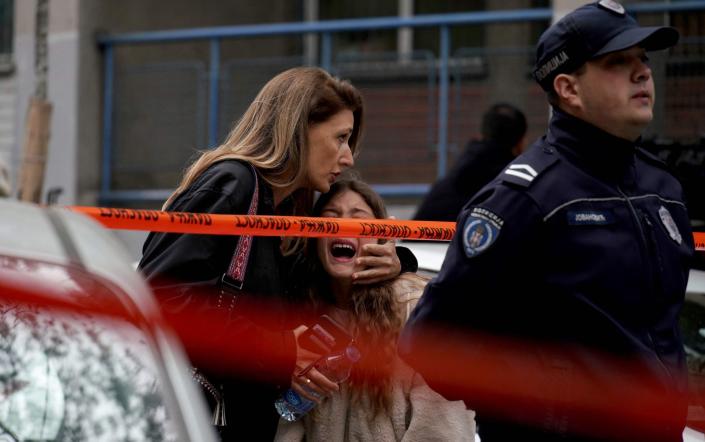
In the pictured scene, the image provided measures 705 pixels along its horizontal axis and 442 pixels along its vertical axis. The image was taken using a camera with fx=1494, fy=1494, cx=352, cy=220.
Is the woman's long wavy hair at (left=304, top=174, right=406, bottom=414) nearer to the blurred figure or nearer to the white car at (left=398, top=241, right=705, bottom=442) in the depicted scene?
the white car at (left=398, top=241, right=705, bottom=442)

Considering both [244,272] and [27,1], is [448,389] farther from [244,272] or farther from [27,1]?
[27,1]

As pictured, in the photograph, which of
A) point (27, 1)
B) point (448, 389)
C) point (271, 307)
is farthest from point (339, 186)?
point (27, 1)

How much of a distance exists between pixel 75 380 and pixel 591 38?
1.50 metres

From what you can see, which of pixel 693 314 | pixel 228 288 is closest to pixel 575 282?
pixel 228 288

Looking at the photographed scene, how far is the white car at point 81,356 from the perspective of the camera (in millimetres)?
2377

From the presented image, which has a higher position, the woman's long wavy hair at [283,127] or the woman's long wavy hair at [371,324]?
the woman's long wavy hair at [283,127]

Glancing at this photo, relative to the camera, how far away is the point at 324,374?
3967mm

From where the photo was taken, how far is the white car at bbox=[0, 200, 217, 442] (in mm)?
2377

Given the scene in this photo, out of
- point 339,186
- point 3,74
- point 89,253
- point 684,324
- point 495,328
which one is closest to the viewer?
point 89,253

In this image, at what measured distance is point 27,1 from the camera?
40.8ft

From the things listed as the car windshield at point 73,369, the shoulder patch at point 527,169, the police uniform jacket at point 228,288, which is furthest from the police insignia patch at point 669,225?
the car windshield at point 73,369

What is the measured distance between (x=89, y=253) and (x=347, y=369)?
63.1 inches

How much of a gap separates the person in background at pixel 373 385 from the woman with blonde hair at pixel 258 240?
0.07 m

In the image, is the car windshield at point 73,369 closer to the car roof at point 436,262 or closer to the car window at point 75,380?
the car window at point 75,380
